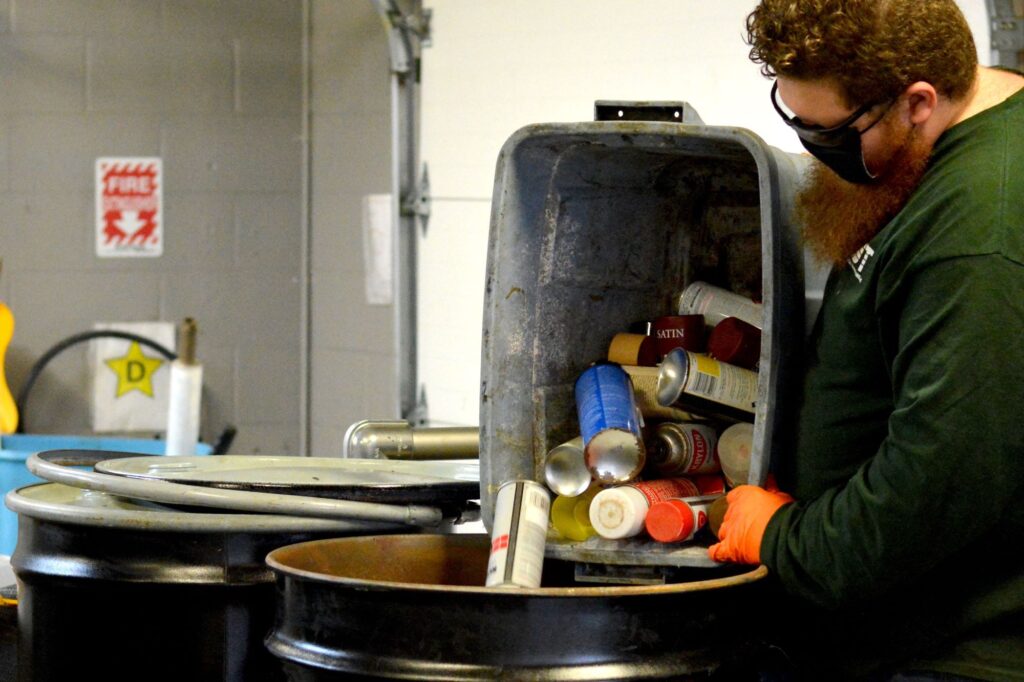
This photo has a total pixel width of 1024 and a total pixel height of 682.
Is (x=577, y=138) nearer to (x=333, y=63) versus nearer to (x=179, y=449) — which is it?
(x=179, y=449)

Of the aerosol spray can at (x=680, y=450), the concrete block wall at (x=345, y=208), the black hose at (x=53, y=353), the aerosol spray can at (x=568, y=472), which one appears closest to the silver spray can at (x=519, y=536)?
the aerosol spray can at (x=568, y=472)

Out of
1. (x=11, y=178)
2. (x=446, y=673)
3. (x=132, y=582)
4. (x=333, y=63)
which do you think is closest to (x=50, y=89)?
(x=11, y=178)

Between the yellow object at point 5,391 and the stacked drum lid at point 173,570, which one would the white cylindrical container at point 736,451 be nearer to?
the stacked drum lid at point 173,570

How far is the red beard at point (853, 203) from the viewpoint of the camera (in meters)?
1.06

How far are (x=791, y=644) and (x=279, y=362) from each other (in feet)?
7.42

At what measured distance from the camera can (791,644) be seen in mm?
1186

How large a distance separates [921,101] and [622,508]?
0.46 meters

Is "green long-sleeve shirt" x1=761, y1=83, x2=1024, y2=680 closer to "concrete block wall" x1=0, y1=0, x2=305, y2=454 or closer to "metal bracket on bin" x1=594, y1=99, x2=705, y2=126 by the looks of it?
"metal bracket on bin" x1=594, y1=99, x2=705, y2=126

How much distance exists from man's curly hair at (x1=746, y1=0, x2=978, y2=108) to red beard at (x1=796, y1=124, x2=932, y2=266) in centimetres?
6

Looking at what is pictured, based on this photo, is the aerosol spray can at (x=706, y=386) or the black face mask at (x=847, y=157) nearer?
the black face mask at (x=847, y=157)

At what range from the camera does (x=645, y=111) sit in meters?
1.16

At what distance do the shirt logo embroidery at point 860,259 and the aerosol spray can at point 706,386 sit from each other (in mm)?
184

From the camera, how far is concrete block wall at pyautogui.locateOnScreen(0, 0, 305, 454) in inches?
122

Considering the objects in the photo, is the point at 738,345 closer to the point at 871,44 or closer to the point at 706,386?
the point at 706,386
